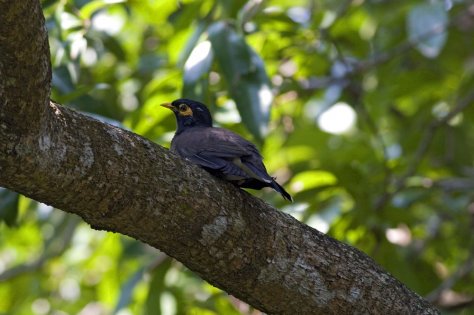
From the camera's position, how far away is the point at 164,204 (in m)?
3.09

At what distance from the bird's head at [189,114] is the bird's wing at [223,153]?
0.57 m

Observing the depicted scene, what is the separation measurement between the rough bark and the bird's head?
5.92 ft

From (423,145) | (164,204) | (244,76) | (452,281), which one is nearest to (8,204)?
(244,76)

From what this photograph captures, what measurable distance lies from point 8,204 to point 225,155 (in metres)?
1.25

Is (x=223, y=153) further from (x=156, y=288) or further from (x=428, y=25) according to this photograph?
(x=428, y=25)

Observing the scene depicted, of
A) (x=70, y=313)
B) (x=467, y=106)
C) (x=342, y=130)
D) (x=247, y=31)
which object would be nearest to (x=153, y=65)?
(x=247, y=31)

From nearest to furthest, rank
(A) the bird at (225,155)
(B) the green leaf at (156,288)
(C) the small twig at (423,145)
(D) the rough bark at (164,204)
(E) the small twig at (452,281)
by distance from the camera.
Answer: (D) the rough bark at (164,204)
(A) the bird at (225,155)
(B) the green leaf at (156,288)
(C) the small twig at (423,145)
(E) the small twig at (452,281)

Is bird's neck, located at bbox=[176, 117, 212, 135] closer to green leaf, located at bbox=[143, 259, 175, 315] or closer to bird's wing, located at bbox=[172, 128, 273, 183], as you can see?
bird's wing, located at bbox=[172, 128, 273, 183]

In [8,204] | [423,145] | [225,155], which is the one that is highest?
[423,145]

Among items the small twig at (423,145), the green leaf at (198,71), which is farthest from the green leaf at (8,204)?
the small twig at (423,145)

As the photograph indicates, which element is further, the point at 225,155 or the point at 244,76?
the point at 244,76

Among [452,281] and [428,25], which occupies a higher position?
[428,25]

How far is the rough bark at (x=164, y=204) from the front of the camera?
8.92 ft

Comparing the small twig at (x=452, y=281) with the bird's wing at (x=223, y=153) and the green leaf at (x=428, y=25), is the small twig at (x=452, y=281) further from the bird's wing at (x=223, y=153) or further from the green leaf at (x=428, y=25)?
the bird's wing at (x=223, y=153)
